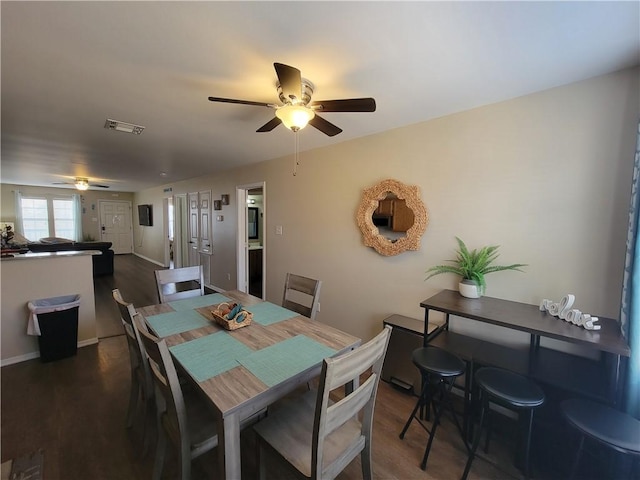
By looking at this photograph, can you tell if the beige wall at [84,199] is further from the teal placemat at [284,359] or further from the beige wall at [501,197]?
the teal placemat at [284,359]

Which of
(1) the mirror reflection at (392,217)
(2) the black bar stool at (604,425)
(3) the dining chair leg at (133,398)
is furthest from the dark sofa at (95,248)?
(2) the black bar stool at (604,425)

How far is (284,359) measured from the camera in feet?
4.35

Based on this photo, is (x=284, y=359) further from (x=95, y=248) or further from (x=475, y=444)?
(x=95, y=248)

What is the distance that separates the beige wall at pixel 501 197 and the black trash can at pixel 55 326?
8.75ft

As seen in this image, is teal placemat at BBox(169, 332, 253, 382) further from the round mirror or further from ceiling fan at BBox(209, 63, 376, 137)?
the round mirror

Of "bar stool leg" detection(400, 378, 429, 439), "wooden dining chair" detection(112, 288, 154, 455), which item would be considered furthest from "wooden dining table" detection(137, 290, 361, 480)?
"bar stool leg" detection(400, 378, 429, 439)

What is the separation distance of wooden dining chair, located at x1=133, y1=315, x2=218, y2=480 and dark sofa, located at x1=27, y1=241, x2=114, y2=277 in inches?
243

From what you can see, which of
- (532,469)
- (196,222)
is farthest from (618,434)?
(196,222)

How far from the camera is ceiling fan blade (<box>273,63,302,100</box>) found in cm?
121

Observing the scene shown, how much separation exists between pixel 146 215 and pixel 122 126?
687 cm

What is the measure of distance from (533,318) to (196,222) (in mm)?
5968

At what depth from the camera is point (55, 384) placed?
2301 millimetres

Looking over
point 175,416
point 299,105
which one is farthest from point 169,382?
point 299,105

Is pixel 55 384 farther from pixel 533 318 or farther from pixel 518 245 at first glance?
pixel 518 245
